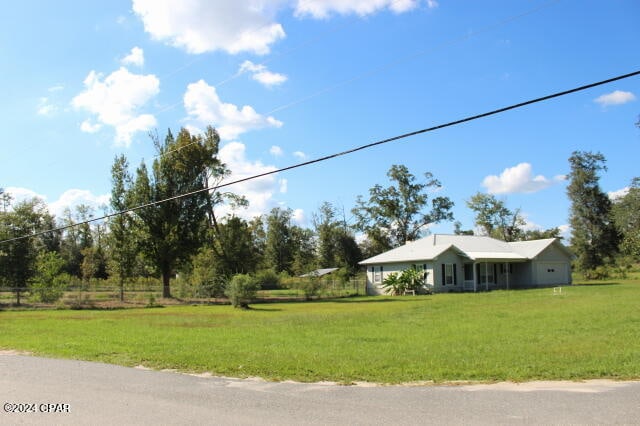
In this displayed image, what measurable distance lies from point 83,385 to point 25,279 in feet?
113

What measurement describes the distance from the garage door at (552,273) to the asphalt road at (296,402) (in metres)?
40.7

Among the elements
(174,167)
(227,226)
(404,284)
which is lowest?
(404,284)

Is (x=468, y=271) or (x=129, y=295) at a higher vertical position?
(x=468, y=271)

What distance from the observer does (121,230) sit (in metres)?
44.1

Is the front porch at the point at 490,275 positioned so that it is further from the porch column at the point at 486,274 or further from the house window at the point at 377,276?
the house window at the point at 377,276

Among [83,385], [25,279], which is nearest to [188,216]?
[25,279]

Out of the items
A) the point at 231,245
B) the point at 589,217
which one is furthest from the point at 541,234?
the point at 231,245

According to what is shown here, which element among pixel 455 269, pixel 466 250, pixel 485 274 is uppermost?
pixel 466 250

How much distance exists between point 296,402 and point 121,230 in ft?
130

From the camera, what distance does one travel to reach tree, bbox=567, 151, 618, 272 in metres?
67.6

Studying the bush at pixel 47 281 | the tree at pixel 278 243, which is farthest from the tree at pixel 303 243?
the bush at pixel 47 281

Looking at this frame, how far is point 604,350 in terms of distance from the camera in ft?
37.9

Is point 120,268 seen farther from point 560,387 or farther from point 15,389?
point 560,387

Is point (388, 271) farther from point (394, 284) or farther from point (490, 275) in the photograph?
point (490, 275)
